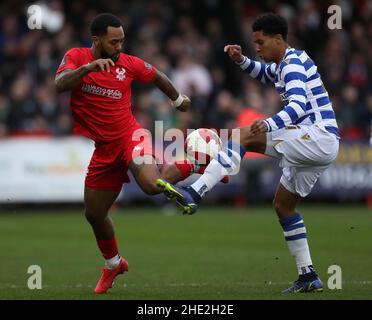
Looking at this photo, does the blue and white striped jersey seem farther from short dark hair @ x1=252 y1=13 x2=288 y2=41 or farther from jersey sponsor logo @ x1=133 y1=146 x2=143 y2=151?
jersey sponsor logo @ x1=133 y1=146 x2=143 y2=151

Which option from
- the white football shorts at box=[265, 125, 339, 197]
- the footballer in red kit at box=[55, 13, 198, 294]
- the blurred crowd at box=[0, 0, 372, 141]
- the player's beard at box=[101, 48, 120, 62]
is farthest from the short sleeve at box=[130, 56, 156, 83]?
the blurred crowd at box=[0, 0, 372, 141]

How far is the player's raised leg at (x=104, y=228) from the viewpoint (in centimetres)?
924

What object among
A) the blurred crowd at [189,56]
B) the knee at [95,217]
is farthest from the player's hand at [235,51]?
the blurred crowd at [189,56]

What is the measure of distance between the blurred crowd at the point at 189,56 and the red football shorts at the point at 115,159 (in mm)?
10732

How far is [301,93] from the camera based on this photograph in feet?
27.8

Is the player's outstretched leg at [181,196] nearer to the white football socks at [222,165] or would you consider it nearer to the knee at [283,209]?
the white football socks at [222,165]

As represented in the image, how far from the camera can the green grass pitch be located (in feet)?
30.3

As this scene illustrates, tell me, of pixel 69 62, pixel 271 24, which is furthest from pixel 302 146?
pixel 69 62

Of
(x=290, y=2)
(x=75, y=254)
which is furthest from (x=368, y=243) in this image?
(x=290, y=2)

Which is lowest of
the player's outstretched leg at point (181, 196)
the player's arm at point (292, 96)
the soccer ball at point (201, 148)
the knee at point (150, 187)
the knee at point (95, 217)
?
the knee at point (95, 217)

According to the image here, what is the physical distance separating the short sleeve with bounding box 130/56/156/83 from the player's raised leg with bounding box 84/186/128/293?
1201 mm
